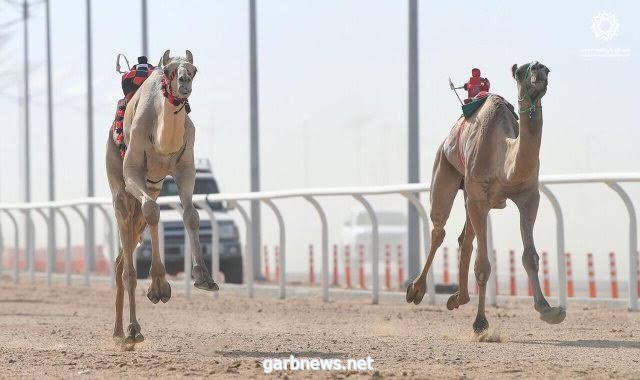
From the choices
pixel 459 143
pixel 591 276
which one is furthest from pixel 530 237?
pixel 591 276

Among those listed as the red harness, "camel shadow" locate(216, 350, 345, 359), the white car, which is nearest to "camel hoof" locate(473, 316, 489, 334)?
the red harness

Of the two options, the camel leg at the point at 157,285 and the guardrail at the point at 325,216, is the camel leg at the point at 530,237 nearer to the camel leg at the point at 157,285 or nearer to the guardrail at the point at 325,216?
the camel leg at the point at 157,285

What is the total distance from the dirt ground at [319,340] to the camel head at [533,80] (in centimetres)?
182

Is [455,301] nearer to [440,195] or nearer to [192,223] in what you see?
[440,195]

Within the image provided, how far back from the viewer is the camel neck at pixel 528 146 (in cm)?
1059

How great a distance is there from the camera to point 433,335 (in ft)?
41.9

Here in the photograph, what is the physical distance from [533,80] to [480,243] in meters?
1.70

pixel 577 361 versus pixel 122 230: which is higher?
pixel 122 230

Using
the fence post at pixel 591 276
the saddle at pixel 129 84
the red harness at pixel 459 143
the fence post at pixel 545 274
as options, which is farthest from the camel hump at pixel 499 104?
the fence post at pixel 591 276

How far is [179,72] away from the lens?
10.5m

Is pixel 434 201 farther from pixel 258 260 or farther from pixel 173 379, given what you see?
pixel 258 260

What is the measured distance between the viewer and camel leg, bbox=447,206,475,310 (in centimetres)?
1271

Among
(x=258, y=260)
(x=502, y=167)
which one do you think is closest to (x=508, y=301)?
(x=502, y=167)

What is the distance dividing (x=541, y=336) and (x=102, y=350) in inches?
145
